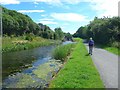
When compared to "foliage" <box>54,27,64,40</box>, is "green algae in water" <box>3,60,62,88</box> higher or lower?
lower

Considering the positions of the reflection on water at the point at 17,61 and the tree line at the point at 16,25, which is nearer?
the reflection on water at the point at 17,61

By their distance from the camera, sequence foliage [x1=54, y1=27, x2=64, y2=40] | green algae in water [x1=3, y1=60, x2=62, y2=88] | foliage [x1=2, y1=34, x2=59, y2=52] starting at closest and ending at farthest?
green algae in water [x1=3, y1=60, x2=62, y2=88] → foliage [x1=2, y1=34, x2=59, y2=52] → foliage [x1=54, y1=27, x2=64, y2=40]

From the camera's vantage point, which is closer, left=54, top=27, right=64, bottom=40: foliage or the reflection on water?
the reflection on water

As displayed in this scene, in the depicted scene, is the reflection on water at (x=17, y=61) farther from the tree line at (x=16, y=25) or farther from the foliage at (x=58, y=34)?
the foliage at (x=58, y=34)

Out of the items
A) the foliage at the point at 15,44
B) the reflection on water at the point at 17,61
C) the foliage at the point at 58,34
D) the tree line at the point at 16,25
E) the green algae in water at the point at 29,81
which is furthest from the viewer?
the foliage at the point at 58,34

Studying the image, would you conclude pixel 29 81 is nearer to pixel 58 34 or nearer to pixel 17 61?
pixel 17 61

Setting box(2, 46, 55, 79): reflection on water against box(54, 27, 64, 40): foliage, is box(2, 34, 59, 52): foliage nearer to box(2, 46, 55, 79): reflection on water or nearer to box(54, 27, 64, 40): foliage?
box(2, 46, 55, 79): reflection on water

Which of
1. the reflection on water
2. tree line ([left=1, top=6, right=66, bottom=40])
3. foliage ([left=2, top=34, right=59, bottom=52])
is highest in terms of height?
tree line ([left=1, top=6, right=66, bottom=40])

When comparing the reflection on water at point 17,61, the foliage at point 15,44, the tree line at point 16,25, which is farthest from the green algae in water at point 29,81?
the tree line at point 16,25

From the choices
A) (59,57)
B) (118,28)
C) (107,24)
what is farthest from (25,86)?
(107,24)

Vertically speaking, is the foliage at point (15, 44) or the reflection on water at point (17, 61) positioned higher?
the foliage at point (15, 44)

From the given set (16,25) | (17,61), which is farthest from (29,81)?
(16,25)

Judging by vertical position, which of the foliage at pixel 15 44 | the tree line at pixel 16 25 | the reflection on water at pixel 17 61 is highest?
the tree line at pixel 16 25

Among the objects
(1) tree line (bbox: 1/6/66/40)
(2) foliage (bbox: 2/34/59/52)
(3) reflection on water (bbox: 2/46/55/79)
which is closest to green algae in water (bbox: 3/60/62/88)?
(3) reflection on water (bbox: 2/46/55/79)
